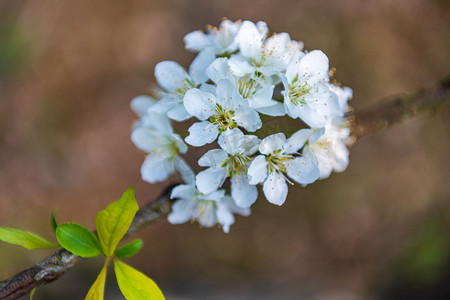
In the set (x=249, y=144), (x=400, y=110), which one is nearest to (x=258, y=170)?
(x=249, y=144)

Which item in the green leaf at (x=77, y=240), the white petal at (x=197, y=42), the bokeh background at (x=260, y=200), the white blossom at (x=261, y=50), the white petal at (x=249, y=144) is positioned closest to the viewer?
the green leaf at (x=77, y=240)

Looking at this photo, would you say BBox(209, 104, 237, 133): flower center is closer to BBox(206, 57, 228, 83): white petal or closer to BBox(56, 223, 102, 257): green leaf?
BBox(206, 57, 228, 83): white petal

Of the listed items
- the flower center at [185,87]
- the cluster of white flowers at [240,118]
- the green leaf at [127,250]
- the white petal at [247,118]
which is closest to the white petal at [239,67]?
the cluster of white flowers at [240,118]

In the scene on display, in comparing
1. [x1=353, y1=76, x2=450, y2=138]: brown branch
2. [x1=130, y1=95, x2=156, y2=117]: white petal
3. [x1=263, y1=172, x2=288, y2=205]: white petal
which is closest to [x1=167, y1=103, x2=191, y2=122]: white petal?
[x1=130, y1=95, x2=156, y2=117]: white petal

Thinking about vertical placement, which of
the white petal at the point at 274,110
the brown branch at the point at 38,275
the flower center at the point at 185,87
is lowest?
the brown branch at the point at 38,275

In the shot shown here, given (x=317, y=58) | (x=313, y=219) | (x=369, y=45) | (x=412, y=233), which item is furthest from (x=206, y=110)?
(x=412, y=233)

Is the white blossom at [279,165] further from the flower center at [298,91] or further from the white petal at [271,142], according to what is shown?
the flower center at [298,91]

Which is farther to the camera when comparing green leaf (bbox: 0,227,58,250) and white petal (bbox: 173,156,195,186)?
white petal (bbox: 173,156,195,186)
